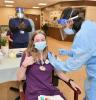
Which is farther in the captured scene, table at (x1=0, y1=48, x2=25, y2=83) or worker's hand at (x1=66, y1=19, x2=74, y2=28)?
table at (x1=0, y1=48, x2=25, y2=83)

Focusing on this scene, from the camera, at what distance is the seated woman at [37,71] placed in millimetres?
1861

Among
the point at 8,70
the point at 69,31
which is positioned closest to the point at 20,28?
the point at 8,70

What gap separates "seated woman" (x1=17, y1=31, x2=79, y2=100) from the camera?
1.86 m

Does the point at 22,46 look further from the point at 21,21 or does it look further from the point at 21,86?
the point at 21,86

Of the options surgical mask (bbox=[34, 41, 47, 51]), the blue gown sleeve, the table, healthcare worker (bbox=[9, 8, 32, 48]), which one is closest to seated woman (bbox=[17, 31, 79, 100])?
surgical mask (bbox=[34, 41, 47, 51])

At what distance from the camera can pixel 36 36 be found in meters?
1.91

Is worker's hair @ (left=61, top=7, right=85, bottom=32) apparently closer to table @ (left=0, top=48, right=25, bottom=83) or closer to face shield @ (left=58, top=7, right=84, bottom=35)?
face shield @ (left=58, top=7, right=84, bottom=35)

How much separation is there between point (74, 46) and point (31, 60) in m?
0.53

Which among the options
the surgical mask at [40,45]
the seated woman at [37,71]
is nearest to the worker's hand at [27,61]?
the seated woman at [37,71]

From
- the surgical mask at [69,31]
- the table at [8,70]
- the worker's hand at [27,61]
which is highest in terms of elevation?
the surgical mask at [69,31]

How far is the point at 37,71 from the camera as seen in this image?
188 cm

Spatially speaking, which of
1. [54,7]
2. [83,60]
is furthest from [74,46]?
[54,7]

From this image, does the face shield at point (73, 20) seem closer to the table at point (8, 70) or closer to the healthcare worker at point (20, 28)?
the table at point (8, 70)

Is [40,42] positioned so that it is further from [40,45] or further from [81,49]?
[81,49]
